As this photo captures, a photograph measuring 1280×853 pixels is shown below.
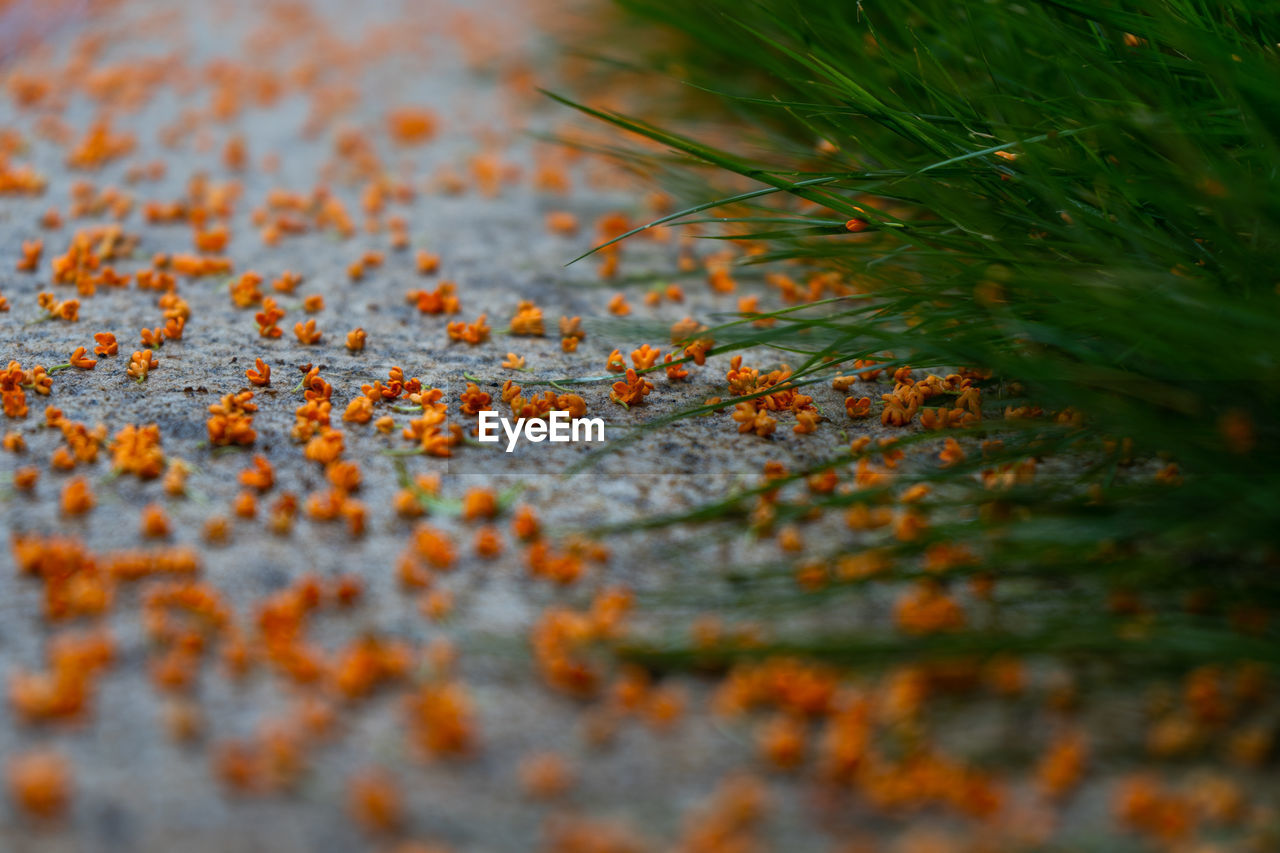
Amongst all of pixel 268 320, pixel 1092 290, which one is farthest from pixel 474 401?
pixel 1092 290

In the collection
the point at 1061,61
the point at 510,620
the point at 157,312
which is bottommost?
the point at 510,620

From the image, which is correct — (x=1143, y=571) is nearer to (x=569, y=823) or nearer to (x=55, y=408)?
(x=569, y=823)

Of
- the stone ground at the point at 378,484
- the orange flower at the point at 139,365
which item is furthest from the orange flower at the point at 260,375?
the orange flower at the point at 139,365

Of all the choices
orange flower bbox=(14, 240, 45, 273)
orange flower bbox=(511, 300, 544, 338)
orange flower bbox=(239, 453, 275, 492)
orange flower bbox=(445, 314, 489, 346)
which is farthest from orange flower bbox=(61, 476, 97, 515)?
orange flower bbox=(14, 240, 45, 273)

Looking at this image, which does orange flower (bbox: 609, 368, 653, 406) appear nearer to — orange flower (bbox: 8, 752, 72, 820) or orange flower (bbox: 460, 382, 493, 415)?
orange flower (bbox: 460, 382, 493, 415)

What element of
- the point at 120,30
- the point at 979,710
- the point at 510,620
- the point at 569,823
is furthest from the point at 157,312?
the point at 120,30

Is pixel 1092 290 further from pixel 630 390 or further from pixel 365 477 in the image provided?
pixel 365 477

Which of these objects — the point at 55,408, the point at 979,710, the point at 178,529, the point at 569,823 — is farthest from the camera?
the point at 55,408
